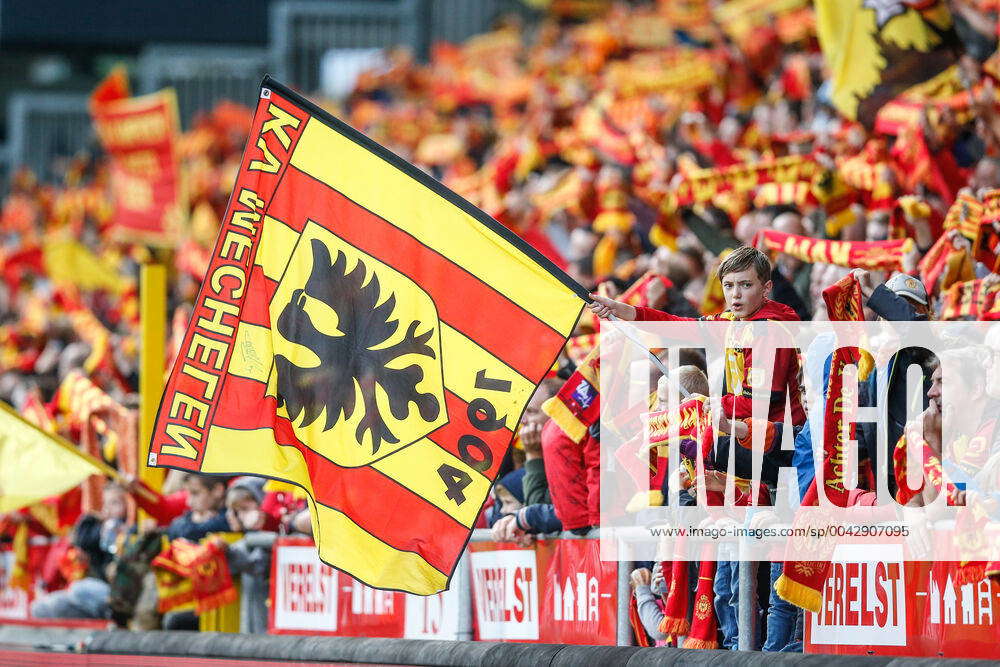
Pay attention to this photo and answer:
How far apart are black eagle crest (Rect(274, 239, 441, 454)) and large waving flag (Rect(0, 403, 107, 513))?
3.01 metres

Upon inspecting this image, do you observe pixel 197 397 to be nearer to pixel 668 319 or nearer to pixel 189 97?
pixel 668 319

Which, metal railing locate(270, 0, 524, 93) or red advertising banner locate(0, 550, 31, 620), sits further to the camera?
metal railing locate(270, 0, 524, 93)

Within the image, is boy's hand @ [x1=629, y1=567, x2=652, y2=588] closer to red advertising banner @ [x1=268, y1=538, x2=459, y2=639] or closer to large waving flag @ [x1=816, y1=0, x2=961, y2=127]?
red advertising banner @ [x1=268, y1=538, x2=459, y2=639]

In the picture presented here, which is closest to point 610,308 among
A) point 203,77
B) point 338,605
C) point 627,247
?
point 338,605

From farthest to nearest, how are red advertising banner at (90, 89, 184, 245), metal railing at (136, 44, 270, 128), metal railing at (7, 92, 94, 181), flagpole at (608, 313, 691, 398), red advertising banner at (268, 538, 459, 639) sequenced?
metal railing at (7, 92, 94, 181), metal railing at (136, 44, 270, 128), red advertising banner at (90, 89, 184, 245), red advertising banner at (268, 538, 459, 639), flagpole at (608, 313, 691, 398)

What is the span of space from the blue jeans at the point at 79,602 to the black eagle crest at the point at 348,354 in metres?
4.03

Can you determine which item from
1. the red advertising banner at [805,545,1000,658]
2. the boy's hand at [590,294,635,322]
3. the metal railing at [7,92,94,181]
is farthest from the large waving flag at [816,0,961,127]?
the metal railing at [7,92,94,181]

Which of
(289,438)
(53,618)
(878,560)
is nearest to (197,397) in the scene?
(289,438)

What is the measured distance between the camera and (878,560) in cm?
665

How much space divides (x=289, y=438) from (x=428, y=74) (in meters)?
23.1

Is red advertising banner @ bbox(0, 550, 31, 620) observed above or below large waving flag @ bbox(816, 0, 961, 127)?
below

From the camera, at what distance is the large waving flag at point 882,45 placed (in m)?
11.2

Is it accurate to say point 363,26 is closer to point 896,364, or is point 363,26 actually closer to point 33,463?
point 33,463

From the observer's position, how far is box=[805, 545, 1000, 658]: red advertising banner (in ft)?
20.7
